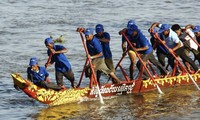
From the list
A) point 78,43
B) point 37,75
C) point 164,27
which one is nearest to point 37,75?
point 37,75

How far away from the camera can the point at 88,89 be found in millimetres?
21656

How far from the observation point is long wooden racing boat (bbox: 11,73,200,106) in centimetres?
2003

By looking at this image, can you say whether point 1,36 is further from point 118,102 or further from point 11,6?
point 118,102

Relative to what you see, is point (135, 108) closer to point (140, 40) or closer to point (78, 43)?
point (140, 40)

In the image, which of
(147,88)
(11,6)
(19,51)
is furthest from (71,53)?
(11,6)

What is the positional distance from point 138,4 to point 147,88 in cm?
2546

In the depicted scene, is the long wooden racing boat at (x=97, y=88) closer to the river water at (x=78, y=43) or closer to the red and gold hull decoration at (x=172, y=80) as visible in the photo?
the red and gold hull decoration at (x=172, y=80)

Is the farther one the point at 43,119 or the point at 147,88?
the point at 147,88

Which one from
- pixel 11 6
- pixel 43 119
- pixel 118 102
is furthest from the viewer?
pixel 11 6

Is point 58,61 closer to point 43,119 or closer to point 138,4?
point 43,119

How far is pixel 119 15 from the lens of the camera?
42.8 meters

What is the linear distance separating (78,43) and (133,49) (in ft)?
38.4

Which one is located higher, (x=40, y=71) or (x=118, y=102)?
(x=40, y=71)

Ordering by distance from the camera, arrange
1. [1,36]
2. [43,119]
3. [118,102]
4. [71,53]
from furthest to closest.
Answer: [1,36] → [71,53] → [118,102] → [43,119]
